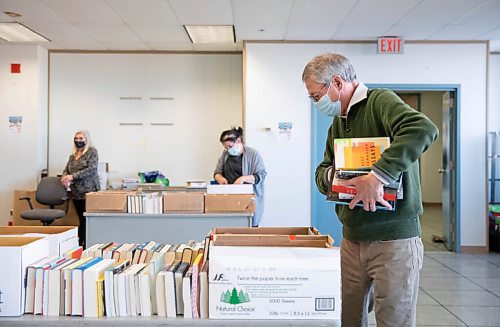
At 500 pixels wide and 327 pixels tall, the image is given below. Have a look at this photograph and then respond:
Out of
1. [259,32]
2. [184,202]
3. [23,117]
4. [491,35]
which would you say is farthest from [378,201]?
[23,117]

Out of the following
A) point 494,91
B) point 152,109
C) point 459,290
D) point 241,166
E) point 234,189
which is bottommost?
point 459,290

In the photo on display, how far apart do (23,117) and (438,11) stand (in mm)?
5422

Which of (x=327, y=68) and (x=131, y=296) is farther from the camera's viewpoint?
(x=327, y=68)

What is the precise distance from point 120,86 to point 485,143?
16.6 feet

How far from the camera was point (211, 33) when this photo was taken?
5.83 meters

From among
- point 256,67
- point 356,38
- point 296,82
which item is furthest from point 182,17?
point 356,38

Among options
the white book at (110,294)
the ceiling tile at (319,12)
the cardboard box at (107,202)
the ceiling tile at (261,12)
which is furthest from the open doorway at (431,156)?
the white book at (110,294)

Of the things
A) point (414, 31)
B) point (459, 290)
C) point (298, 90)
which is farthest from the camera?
point (298, 90)

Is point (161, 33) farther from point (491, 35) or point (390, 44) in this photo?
point (491, 35)

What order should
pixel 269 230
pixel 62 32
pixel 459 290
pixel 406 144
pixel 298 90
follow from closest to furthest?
pixel 406 144, pixel 269 230, pixel 459 290, pixel 62 32, pixel 298 90

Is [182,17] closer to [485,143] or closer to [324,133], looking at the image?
[324,133]

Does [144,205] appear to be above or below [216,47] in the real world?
below

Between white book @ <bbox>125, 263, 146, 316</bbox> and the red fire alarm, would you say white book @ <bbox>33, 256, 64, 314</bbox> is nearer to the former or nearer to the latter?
white book @ <bbox>125, 263, 146, 316</bbox>

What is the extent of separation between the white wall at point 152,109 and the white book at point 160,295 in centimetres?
518
